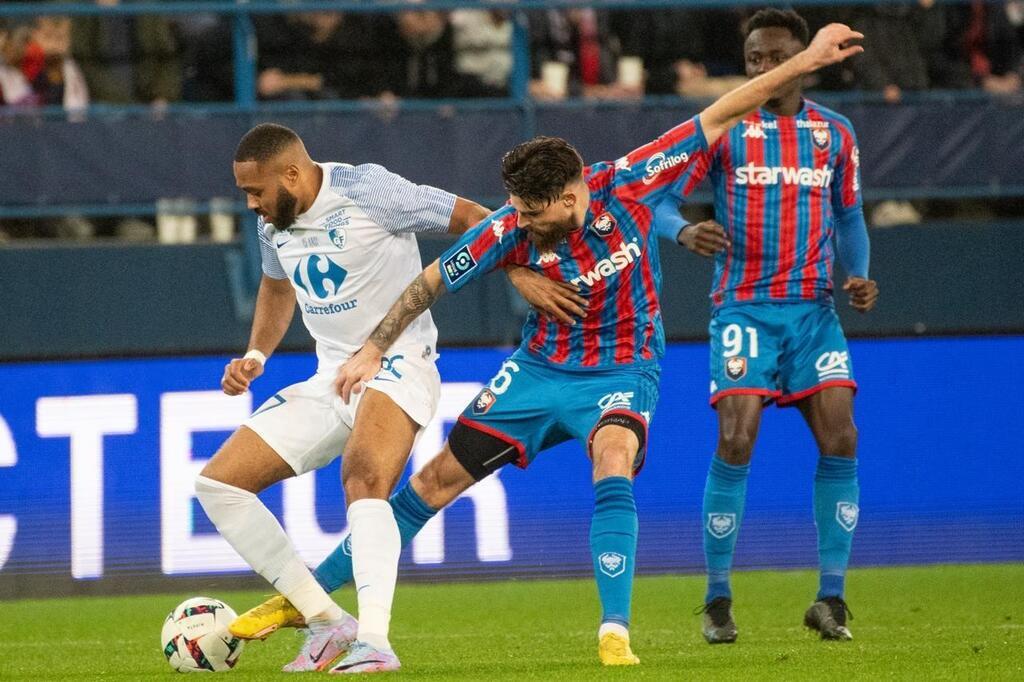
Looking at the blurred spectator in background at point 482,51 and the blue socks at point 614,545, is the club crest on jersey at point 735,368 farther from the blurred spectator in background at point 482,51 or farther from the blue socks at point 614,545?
the blurred spectator in background at point 482,51

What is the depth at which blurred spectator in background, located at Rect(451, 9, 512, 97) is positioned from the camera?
11.5m

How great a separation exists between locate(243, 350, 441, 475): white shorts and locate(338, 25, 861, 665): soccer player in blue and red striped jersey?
0.48 ft

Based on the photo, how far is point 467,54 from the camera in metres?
11.5

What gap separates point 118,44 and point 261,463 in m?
5.59

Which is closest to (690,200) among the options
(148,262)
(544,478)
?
(544,478)

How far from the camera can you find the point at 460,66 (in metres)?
11.5

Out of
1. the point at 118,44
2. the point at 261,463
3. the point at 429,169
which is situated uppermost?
the point at 118,44

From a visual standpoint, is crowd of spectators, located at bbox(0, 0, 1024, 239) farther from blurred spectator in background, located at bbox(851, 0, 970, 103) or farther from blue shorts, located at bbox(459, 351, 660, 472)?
blue shorts, located at bbox(459, 351, 660, 472)

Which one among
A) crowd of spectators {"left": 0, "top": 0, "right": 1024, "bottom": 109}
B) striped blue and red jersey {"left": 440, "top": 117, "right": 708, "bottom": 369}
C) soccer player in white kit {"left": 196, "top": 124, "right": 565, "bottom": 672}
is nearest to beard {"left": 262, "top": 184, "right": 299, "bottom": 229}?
soccer player in white kit {"left": 196, "top": 124, "right": 565, "bottom": 672}

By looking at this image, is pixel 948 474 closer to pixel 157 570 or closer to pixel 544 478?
pixel 544 478

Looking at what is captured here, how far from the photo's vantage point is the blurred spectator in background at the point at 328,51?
11.4 m

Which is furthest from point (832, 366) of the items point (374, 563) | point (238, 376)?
point (238, 376)

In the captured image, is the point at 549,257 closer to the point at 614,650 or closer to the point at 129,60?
the point at 614,650

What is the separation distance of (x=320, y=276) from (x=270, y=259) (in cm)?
35
